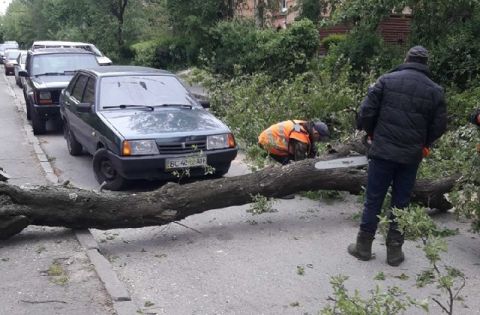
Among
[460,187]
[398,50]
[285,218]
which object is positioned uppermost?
[398,50]

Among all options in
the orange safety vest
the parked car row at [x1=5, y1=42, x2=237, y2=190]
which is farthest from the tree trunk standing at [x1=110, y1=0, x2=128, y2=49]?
the orange safety vest

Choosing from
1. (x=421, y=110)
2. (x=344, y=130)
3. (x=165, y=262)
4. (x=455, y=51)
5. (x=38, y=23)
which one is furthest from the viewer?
(x=38, y=23)

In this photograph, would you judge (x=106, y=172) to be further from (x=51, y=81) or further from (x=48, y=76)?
(x=48, y=76)

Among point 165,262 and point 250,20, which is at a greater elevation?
point 250,20

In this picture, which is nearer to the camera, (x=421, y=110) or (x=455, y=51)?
(x=421, y=110)

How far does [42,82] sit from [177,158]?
6598mm

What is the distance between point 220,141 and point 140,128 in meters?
1.05

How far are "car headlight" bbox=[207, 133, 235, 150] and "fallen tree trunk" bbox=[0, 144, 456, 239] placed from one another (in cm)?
139

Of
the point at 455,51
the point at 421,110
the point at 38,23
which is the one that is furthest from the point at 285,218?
the point at 38,23

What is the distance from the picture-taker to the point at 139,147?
716 centimetres

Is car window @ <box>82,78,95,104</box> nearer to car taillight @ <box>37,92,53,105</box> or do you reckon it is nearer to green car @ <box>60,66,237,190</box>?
green car @ <box>60,66,237,190</box>

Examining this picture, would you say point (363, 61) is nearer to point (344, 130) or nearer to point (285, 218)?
point (344, 130)

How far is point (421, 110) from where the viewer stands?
484 centimetres

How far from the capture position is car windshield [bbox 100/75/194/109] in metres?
8.45
